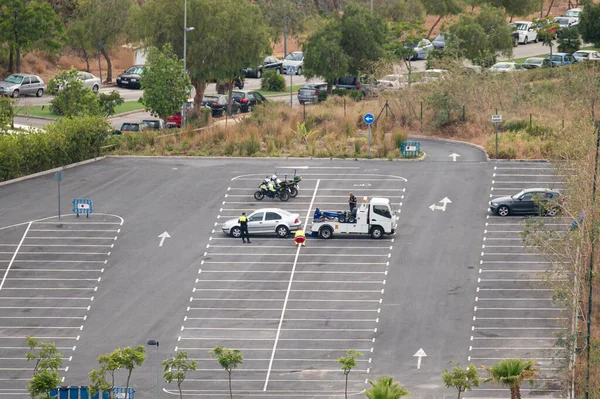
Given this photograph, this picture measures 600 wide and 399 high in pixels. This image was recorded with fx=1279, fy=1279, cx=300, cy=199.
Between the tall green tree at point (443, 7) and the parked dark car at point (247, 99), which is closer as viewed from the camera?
the parked dark car at point (247, 99)

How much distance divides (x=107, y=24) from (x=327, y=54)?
1951cm

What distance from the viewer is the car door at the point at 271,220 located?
5738 cm

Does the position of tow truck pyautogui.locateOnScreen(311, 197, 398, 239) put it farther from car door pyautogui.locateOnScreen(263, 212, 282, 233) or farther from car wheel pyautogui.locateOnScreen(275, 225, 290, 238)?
car door pyautogui.locateOnScreen(263, 212, 282, 233)

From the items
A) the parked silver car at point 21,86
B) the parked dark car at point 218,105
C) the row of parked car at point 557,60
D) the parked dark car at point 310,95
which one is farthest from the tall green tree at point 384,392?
the row of parked car at point 557,60

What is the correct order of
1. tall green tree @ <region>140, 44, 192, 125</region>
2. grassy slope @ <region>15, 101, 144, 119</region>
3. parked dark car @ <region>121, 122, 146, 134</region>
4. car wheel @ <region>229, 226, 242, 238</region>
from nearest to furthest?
car wheel @ <region>229, 226, 242, 238</region> < tall green tree @ <region>140, 44, 192, 125</region> < parked dark car @ <region>121, 122, 146, 134</region> < grassy slope @ <region>15, 101, 144, 119</region>

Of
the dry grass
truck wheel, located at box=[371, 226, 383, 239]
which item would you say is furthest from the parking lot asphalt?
the dry grass

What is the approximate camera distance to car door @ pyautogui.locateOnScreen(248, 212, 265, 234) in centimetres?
5750

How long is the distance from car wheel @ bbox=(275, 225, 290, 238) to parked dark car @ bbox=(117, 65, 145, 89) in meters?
40.5

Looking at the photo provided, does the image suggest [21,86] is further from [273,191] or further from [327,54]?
[273,191]

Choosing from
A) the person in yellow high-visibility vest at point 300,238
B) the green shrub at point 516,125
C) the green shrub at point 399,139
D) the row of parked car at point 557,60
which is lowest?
the person in yellow high-visibility vest at point 300,238

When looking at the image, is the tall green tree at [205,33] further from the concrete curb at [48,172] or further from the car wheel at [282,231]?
the car wheel at [282,231]

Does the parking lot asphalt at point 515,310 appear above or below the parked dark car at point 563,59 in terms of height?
below

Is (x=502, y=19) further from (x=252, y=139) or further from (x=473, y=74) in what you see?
(x=252, y=139)

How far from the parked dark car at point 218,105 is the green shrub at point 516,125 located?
19.5 m
